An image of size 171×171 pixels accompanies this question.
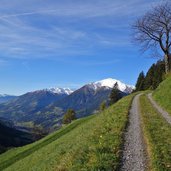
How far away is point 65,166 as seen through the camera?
15.8 metres

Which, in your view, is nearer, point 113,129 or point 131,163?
point 131,163

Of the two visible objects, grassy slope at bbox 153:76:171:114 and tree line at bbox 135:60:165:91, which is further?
tree line at bbox 135:60:165:91

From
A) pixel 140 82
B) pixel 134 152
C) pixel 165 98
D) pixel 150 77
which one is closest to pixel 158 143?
pixel 134 152

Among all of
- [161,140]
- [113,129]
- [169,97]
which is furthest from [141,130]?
[169,97]

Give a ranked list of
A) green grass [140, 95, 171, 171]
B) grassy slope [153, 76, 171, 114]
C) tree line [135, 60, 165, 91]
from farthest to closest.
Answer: tree line [135, 60, 165, 91], grassy slope [153, 76, 171, 114], green grass [140, 95, 171, 171]

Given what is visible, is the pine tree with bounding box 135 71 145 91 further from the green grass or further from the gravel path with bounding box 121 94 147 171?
the gravel path with bounding box 121 94 147 171

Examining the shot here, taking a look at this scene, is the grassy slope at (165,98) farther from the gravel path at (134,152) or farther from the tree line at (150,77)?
the tree line at (150,77)

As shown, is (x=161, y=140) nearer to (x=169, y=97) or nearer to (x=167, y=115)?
(x=167, y=115)

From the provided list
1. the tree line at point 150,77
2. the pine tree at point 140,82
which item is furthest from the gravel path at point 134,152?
the pine tree at point 140,82

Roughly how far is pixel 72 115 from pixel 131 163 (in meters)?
137

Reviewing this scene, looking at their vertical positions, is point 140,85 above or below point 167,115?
above

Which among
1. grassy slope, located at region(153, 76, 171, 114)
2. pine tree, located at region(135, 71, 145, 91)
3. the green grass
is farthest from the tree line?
the green grass

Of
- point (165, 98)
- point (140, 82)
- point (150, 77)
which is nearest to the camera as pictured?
point (165, 98)

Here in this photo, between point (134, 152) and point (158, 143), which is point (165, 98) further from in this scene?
point (134, 152)
